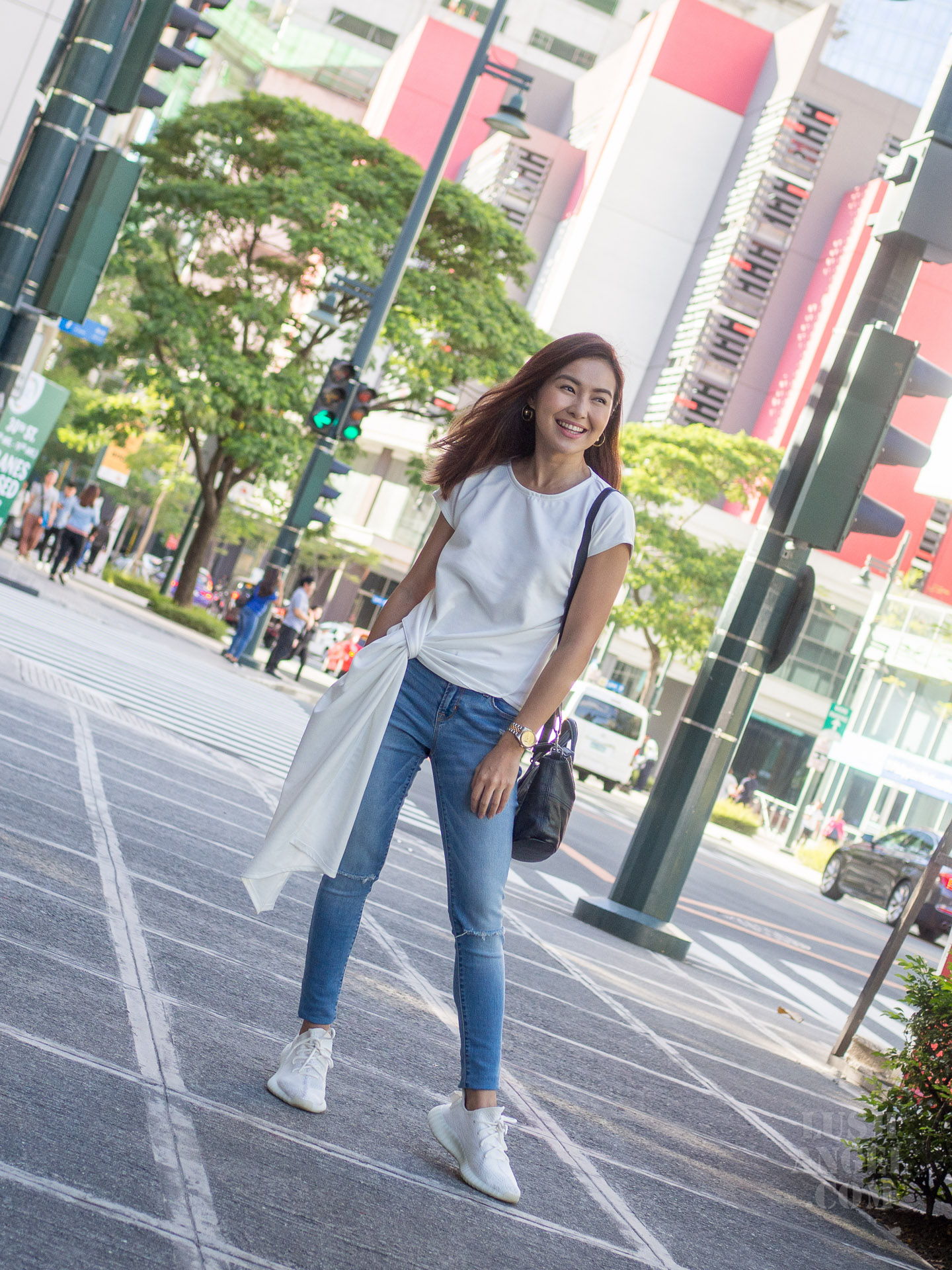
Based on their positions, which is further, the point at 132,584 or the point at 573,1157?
the point at 132,584

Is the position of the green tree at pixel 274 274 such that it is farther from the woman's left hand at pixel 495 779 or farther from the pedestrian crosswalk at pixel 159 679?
the woman's left hand at pixel 495 779

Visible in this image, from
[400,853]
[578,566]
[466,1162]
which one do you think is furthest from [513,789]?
[400,853]

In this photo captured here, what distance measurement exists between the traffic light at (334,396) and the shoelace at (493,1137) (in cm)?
1503

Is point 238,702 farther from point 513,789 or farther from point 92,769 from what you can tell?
point 513,789

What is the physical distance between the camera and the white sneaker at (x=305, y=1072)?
331 centimetres

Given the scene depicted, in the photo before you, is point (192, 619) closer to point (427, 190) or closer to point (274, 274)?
point (274, 274)

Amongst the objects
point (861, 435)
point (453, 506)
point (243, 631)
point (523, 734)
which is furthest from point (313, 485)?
point (523, 734)

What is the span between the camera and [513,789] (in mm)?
3396

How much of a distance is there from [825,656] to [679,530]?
52.4 ft

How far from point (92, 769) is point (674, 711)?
167ft

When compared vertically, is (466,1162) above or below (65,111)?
below

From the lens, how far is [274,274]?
90.6ft

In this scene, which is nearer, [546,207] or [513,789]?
[513,789]

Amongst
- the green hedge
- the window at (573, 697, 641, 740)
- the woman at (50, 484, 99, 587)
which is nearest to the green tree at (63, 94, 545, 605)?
the green hedge
